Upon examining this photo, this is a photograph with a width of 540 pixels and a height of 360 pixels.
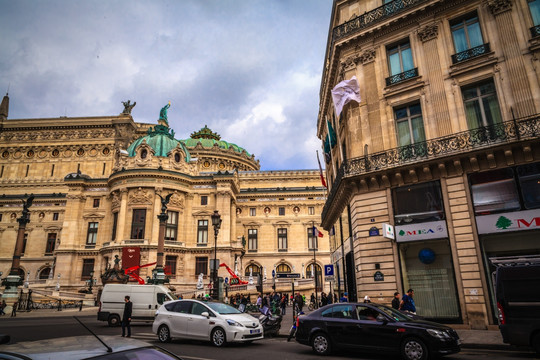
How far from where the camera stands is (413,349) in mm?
8766

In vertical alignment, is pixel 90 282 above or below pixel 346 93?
below

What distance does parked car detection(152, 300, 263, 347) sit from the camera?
1130 centimetres

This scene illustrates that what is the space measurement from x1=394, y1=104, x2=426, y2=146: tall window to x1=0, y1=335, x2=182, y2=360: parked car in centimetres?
1681

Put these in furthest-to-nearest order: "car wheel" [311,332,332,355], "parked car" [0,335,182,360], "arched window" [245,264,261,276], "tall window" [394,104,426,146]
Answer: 1. "arched window" [245,264,261,276]
2. "tall window" [394,104,426,146]
3. "car wheel" [311,332,332,355]
4. "parked car" [0,335,182,360]

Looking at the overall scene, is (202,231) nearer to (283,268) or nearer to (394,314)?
(283,268)

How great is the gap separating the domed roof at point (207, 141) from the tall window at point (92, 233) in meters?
28.3

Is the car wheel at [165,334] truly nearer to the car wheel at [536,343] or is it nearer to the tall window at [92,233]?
the car wheel at [536,343]

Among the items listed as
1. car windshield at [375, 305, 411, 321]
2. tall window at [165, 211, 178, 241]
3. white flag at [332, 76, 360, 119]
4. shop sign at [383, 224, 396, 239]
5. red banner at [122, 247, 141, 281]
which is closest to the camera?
car windshield at [375, 305, 411, 321]

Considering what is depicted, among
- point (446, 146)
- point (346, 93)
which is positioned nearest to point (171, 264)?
point (346, 93)

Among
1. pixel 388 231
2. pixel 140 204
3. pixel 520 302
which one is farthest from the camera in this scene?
pixel 140 204

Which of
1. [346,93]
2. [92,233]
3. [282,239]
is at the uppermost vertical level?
[346,93]

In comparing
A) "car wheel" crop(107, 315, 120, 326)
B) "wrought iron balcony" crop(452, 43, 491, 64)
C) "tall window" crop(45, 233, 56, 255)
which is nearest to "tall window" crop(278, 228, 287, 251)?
"tall window" crop(45, 233, 56, 255)

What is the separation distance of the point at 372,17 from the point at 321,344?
715 inches

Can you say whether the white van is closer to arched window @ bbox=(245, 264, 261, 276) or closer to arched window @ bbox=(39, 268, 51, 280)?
arched window @ bbox=(245, 264, 261, 276)
